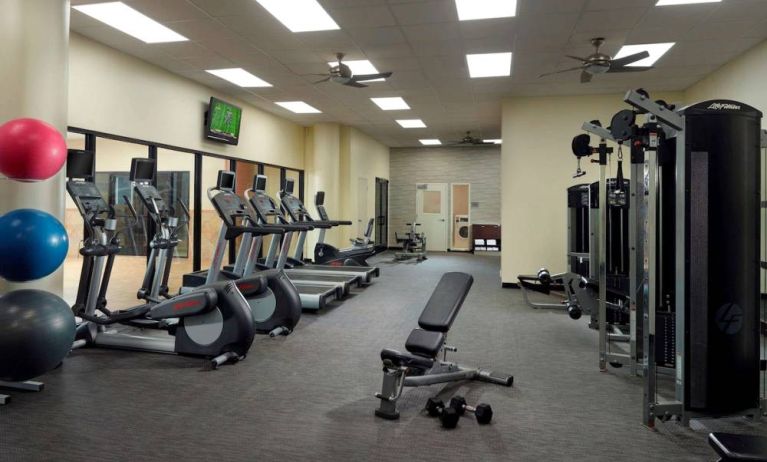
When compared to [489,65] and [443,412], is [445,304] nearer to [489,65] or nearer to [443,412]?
[443,412]

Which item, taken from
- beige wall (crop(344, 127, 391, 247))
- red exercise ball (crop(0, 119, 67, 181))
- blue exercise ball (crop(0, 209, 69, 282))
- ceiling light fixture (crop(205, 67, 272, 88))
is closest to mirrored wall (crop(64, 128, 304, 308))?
ceiling light fixture (crop(205, 67, 272, 88))

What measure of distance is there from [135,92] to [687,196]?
5487 millimetres

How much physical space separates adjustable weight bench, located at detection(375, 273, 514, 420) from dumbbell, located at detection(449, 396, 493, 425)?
0.27 metres

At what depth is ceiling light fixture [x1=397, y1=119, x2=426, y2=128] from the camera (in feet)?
32.2

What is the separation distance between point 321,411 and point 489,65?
15.1 feet

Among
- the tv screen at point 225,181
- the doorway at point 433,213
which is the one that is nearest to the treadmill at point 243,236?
the tv screen at point 225,181

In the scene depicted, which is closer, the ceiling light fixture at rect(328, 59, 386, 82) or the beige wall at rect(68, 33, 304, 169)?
the beige wall at rect(68, 33, 304, 169)

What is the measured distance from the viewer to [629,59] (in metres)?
Result: 4.78

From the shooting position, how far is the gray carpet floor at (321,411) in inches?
92.7

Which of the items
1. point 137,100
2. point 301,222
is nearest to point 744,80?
point 301,222

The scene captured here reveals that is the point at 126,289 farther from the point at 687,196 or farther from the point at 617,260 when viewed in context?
the point at 687,196

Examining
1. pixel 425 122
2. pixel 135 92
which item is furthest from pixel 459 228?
pixel 135 92

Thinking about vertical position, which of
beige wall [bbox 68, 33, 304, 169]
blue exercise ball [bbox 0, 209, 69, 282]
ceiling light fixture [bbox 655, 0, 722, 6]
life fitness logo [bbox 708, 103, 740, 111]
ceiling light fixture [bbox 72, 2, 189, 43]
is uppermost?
ceiling light fixture [bbox 72, 2, 189, 43]

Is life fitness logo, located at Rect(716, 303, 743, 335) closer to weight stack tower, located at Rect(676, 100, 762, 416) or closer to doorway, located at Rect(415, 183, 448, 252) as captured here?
weight stack tower, located at Rect(676, 100, 762, 416)
